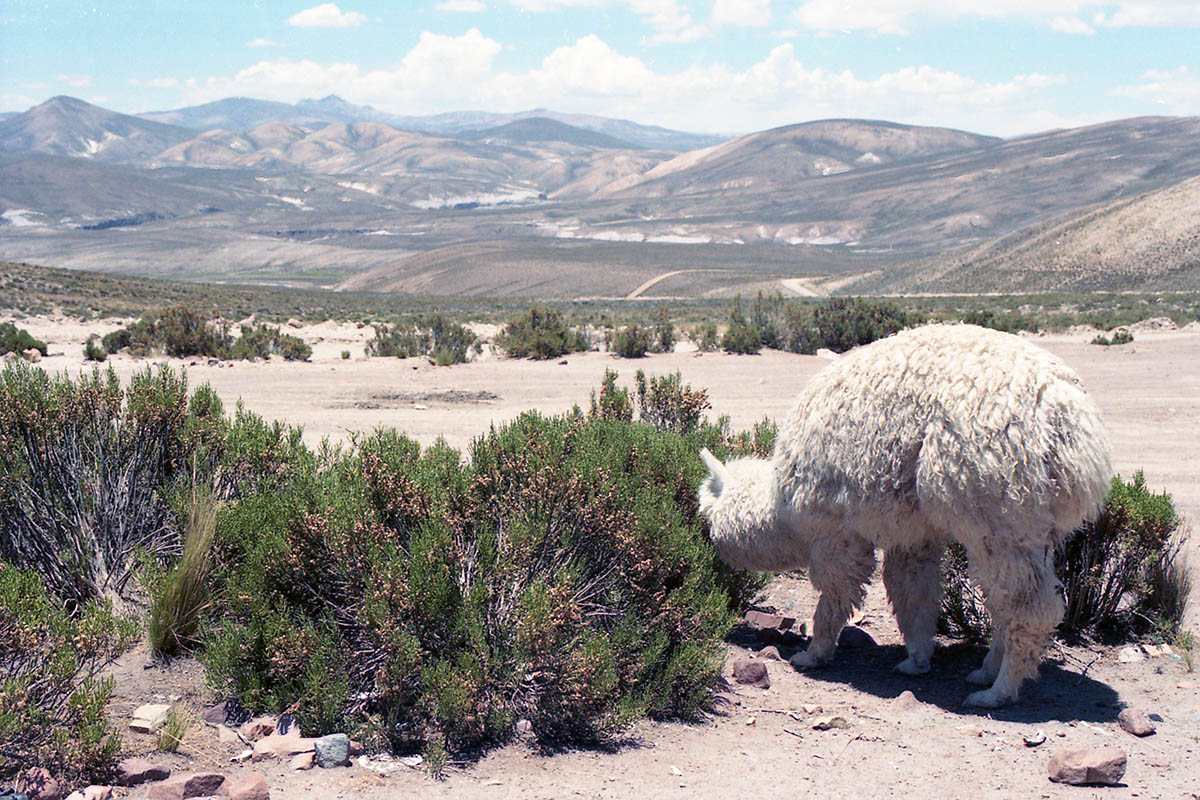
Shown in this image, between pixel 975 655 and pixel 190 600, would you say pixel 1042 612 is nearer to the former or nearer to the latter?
pixel 975 655

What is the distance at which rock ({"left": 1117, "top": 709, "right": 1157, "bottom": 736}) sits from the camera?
4930mm

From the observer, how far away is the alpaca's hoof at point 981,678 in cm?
567

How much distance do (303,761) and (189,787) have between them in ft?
1.77

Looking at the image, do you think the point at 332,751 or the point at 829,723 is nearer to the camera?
the point at 332,751

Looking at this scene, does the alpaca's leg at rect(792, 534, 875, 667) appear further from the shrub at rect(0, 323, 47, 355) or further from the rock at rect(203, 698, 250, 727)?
the shrub at rect(0, 323, 47, 355)

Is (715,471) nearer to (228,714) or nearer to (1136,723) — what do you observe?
(1136,723)

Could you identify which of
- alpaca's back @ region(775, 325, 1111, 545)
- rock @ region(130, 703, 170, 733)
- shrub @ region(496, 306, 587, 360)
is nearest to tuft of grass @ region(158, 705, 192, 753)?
rock @ region(130, 703, 170, 733)

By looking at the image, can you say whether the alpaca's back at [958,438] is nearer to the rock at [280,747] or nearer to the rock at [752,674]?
the rock at [752,674]

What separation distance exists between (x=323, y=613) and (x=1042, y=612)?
141 inches

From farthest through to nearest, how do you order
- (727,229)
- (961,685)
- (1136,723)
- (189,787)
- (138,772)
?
(727,229), (961,685), (1136,723), (138,772), (189,787)

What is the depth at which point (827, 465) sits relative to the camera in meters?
5.45

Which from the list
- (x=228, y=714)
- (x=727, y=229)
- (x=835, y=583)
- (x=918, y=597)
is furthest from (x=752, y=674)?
(x=727, y=229)

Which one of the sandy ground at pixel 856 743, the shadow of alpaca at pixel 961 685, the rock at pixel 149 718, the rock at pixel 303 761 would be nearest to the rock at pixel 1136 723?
the sandy ground at pixel 856 743

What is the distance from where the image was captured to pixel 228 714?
484 cm
